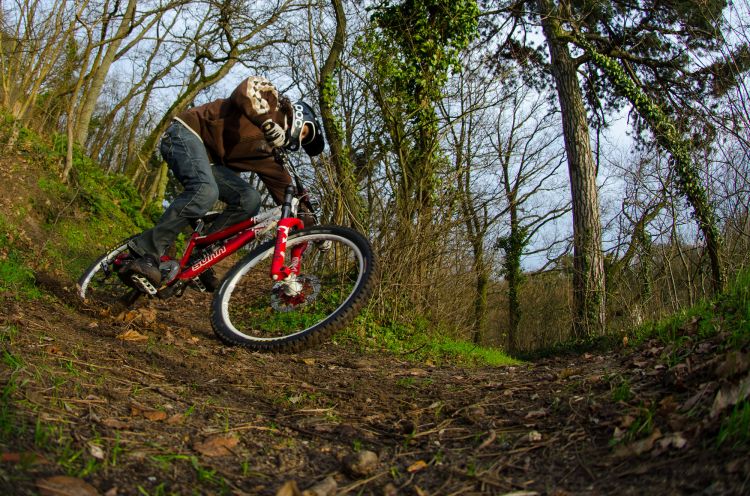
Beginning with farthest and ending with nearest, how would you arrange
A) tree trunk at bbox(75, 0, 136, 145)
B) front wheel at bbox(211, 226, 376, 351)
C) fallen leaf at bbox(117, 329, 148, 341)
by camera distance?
tree trunk at bbox(75, 0, 136, 145)
front wheel at bbox(211, 226, 376, 351)
fallen leaf at bbox(117, 329, 148, 341)

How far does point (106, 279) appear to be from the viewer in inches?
216

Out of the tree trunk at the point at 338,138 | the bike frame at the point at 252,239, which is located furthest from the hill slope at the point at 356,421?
the tree trunk at the point at 338,138

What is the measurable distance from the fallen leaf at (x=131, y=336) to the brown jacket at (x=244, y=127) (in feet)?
5.04

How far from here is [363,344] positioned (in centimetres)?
578

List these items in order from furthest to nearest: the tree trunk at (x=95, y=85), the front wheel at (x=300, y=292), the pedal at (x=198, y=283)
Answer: the tree trunk at (x=95, y=85) → the pedal at (x=198, y=283) → the front wheel at (x=300, y=292)

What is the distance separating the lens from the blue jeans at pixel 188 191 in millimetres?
4449

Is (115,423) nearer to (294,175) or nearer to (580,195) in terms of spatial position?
(294,175)

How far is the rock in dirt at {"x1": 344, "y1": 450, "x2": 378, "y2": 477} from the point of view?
2.03m

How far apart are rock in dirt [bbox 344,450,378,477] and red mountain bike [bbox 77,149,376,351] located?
1811 millimetres

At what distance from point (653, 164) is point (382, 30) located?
Answer: 4.66 metres

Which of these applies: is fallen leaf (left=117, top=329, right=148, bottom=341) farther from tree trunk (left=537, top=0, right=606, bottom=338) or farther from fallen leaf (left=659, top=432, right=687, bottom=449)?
tree trunk (left=537, top=0, right=606, bottom=338)

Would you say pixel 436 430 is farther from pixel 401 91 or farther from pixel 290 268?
pixel 401 91

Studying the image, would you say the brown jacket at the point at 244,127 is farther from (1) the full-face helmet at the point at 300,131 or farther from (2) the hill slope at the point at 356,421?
(2) the hill slope at the point at 356,421

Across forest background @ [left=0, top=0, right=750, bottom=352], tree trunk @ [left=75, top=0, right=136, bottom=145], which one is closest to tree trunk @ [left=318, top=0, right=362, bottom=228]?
forest background @ [left=0, top=0, right=750, bottom=352]
